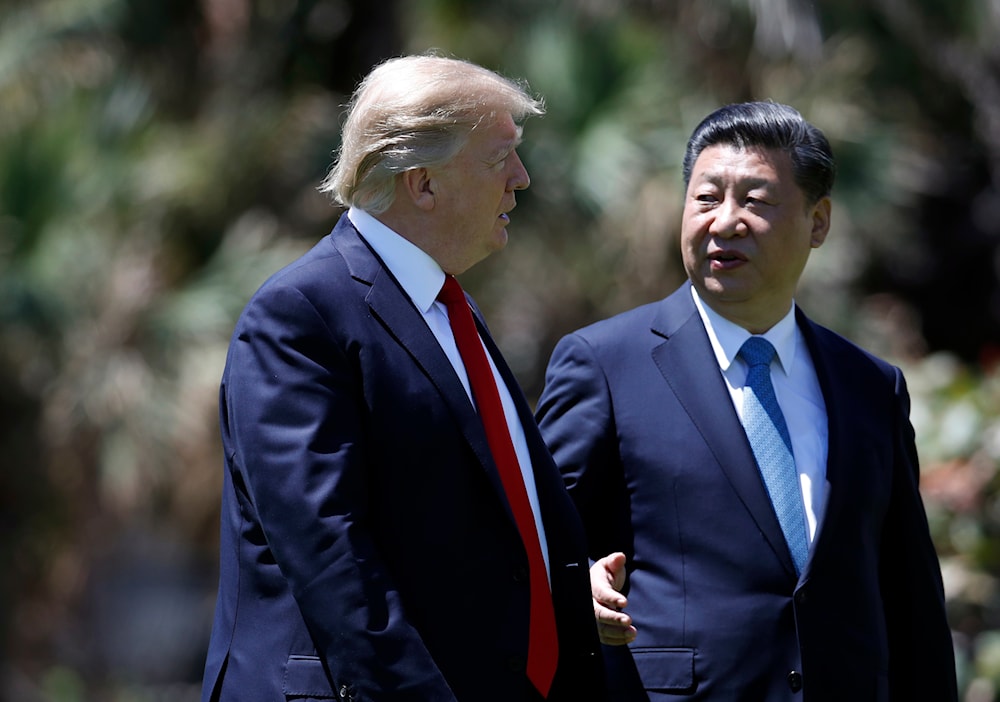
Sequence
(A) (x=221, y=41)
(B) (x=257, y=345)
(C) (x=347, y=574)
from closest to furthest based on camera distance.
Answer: (C) (x=347, y=574) < (B) (x=257, y=345) < (A) (x=221, y=41)

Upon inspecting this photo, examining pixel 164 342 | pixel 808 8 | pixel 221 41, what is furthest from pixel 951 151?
pixel 164 342

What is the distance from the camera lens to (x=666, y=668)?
2.87m

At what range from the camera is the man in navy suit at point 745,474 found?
2881 millimetres

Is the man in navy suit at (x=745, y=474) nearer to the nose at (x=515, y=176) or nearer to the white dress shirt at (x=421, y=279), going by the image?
the white dress shirt at (x=421, y=279)

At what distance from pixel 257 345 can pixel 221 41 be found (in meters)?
7.28

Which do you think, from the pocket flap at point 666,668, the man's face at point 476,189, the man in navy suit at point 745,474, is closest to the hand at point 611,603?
the man in navy suit at point 745,474

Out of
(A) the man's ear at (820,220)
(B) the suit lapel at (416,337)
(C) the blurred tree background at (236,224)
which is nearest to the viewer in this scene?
(B) the suit lapel at (416,337)

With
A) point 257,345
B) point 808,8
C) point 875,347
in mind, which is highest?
point 808,8

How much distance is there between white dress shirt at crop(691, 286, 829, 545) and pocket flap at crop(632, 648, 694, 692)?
394 mm

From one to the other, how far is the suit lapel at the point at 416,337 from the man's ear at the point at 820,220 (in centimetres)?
114

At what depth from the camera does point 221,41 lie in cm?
932

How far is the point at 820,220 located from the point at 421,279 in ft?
3.74

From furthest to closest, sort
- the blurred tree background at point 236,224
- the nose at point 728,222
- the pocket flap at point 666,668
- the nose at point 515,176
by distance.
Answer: the blurred tree background at point 236,224, the nose at point 728,222, the pocket flap at point 666,668, the nose at point 515,176

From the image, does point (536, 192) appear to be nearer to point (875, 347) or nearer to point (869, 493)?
point (875, 347)
